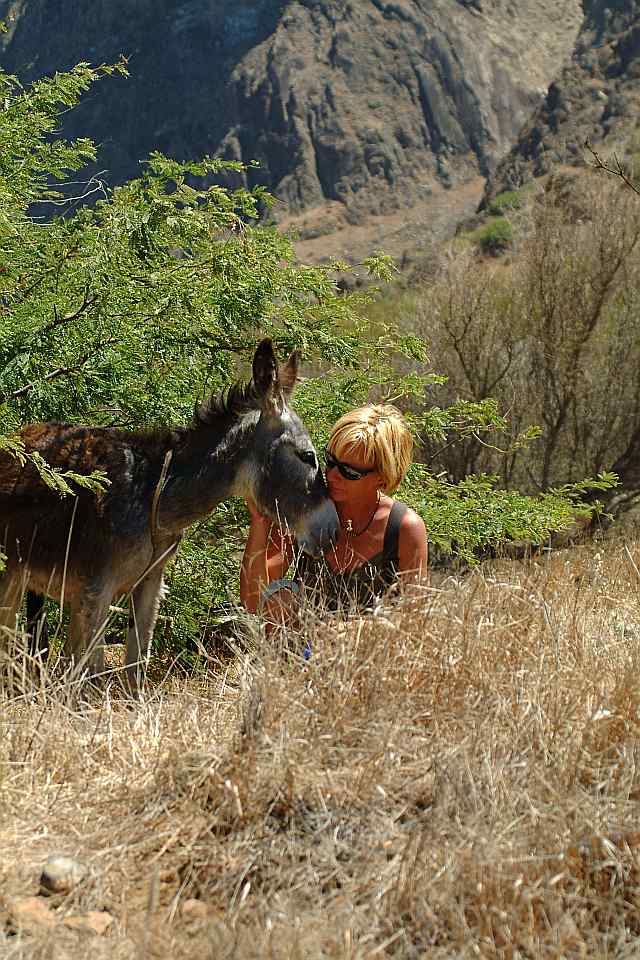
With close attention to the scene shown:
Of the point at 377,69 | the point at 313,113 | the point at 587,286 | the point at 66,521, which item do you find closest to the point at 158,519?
the point at 66,521

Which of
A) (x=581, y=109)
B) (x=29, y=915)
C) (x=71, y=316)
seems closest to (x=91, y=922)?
(x=29, y=915)

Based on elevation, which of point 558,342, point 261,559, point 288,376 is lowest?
point 558,342

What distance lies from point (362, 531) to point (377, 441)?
17.5 inches

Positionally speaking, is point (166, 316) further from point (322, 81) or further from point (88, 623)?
point (322, 81)

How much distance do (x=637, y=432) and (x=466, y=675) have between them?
17.9 m

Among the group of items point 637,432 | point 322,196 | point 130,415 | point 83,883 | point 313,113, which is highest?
point 83,883

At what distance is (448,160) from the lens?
109 metres

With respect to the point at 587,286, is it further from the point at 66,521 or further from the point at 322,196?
the point at 322,196

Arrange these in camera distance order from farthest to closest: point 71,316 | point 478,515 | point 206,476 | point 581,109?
point 581,109 < point 478,515 < point 71,316 < point 206,476

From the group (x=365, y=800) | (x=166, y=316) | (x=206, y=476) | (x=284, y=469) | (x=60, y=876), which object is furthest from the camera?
(x=166, y=316)

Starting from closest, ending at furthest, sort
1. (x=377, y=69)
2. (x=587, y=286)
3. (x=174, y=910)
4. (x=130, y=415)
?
(x=174, y=910) < (x=130, y=415) < (x=587, y=286) < (x=377, y=69)

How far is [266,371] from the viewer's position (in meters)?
4.95

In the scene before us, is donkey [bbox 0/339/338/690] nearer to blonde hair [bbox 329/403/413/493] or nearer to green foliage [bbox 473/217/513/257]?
blonde hair [bbox 329/403/413/493]

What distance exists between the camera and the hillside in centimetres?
10481
